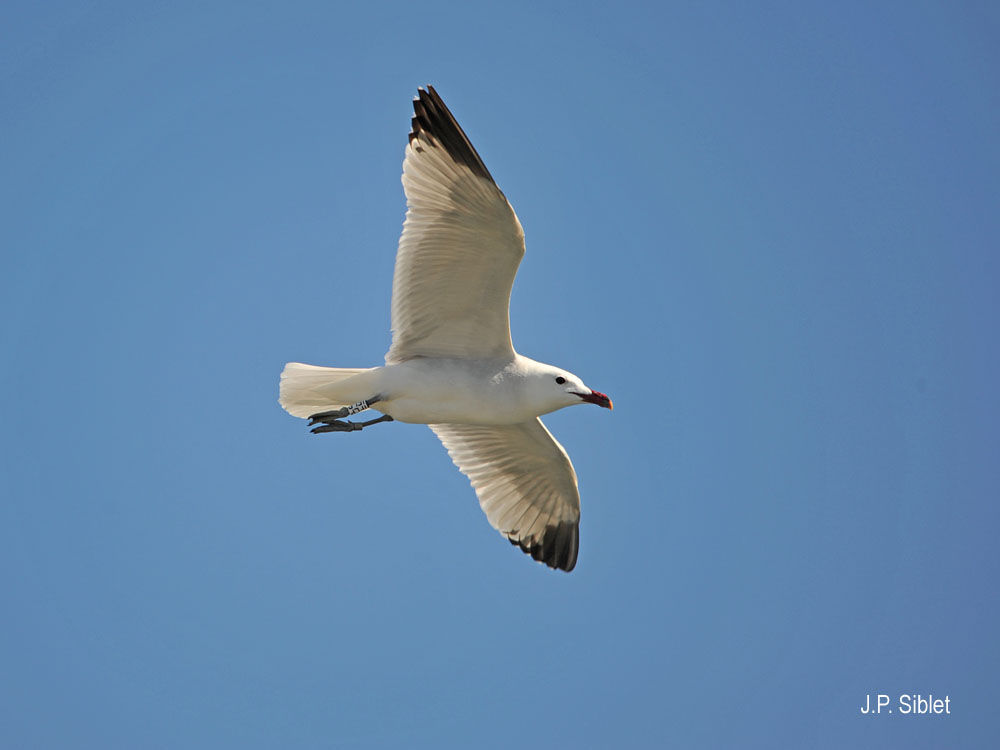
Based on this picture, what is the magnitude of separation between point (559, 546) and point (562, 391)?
2252 mm

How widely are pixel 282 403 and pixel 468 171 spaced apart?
2.42 metres

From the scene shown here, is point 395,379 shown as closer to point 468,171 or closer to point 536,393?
point 536,393

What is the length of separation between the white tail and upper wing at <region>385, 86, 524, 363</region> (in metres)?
0.62

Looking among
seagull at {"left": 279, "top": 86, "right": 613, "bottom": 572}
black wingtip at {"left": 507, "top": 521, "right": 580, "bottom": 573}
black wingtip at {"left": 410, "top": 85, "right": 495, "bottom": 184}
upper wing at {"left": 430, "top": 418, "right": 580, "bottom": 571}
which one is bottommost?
black wingtip at {"left": 507, "top": 521, "right": 580, "bottom": 573}

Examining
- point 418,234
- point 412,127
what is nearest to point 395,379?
point 418,234

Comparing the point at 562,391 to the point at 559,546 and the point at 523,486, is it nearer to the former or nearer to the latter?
the point at 523,486

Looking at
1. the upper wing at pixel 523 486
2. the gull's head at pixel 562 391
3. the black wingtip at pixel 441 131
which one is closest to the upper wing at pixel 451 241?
the black wingtip at pixel 441 131

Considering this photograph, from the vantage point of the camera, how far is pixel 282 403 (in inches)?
399

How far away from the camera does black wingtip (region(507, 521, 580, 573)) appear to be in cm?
1166

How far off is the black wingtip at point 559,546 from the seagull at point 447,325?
124 centimetres

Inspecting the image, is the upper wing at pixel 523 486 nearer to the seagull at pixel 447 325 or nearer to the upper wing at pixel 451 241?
the seagull at pixel 447 325

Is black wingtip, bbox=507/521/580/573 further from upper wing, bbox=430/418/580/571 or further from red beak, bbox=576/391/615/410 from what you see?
red beak, bbox=576/391/615/410

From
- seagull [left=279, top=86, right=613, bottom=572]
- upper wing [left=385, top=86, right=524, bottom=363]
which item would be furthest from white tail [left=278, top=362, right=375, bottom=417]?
upper wing [left=385, top=86, right=524, bottom=363]

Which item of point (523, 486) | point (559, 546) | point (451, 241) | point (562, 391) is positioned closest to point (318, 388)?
point (451, 241)
